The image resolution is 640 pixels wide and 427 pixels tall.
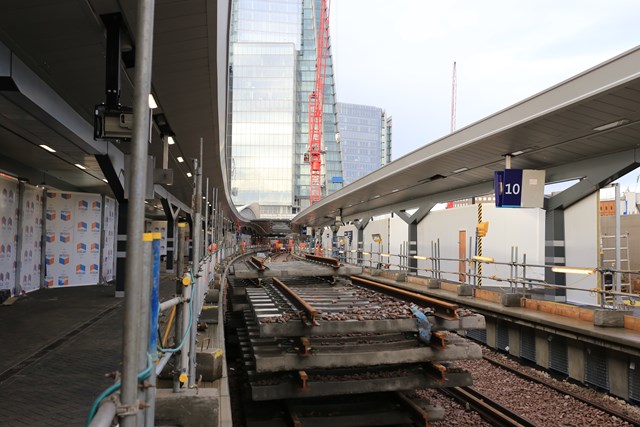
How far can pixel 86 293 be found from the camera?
17.8 m

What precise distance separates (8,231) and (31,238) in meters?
2.05

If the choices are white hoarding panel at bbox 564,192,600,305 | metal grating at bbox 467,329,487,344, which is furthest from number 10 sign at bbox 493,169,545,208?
metal grating at bbox 467,329,487,344

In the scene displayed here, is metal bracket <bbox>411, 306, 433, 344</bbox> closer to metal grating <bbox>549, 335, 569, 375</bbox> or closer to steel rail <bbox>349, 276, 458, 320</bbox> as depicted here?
steel rail <bbox>349, 276, 458, 320</bbox>

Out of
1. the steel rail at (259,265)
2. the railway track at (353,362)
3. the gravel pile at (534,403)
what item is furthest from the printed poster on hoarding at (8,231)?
the gravel pile at (534,403)

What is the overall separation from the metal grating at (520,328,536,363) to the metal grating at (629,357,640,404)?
2.62m

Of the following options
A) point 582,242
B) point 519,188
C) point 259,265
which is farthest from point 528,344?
point 259,265

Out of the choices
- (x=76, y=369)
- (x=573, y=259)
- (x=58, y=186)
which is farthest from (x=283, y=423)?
(x=58, y=186)

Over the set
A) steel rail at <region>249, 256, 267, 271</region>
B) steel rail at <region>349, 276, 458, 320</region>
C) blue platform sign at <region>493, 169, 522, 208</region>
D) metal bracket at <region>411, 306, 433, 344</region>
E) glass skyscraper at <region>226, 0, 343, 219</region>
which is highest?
glass skyscraper at <region>226, 0, 343, 219</region>

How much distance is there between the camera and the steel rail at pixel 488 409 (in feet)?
21.7

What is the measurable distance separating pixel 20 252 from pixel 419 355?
50.4ft

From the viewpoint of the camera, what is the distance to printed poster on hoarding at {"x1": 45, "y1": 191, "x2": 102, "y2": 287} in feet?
62.4

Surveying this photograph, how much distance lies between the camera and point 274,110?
113 meters

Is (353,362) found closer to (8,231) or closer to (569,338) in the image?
(569,338)

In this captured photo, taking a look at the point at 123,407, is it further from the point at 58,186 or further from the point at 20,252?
the point at 58,186
